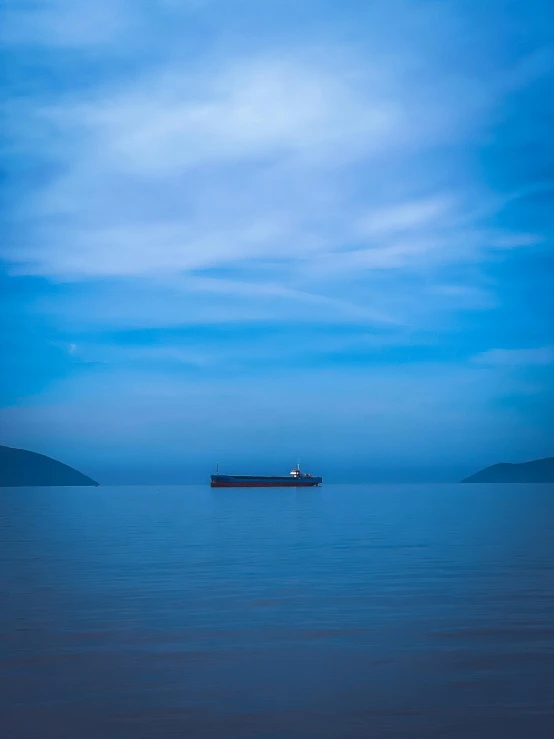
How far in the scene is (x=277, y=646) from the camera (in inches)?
615

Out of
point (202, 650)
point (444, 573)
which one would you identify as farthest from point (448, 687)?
point (444, 573)

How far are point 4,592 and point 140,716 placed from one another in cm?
1348

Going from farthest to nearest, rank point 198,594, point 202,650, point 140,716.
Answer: point 198,594, point 202,650, point 140,716

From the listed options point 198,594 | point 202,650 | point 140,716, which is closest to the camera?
point 140,716

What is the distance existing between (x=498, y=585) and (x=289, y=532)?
26.6 metres

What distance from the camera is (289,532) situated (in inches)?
1946

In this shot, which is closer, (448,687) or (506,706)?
(506,706)

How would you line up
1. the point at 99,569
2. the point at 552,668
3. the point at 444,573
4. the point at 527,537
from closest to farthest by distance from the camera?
the point at 552,668
the point at 444,573
the point at 99,569
the point at 527,537

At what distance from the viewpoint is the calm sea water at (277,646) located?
430 inches

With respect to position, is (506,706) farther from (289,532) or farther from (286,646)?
(289,532)

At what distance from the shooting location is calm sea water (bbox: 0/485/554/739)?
10.9 m

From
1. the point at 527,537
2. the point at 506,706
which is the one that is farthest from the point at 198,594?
the point at 527,537

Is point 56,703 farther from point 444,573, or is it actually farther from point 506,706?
point 444,573

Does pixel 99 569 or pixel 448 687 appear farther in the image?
pixel 99 569
